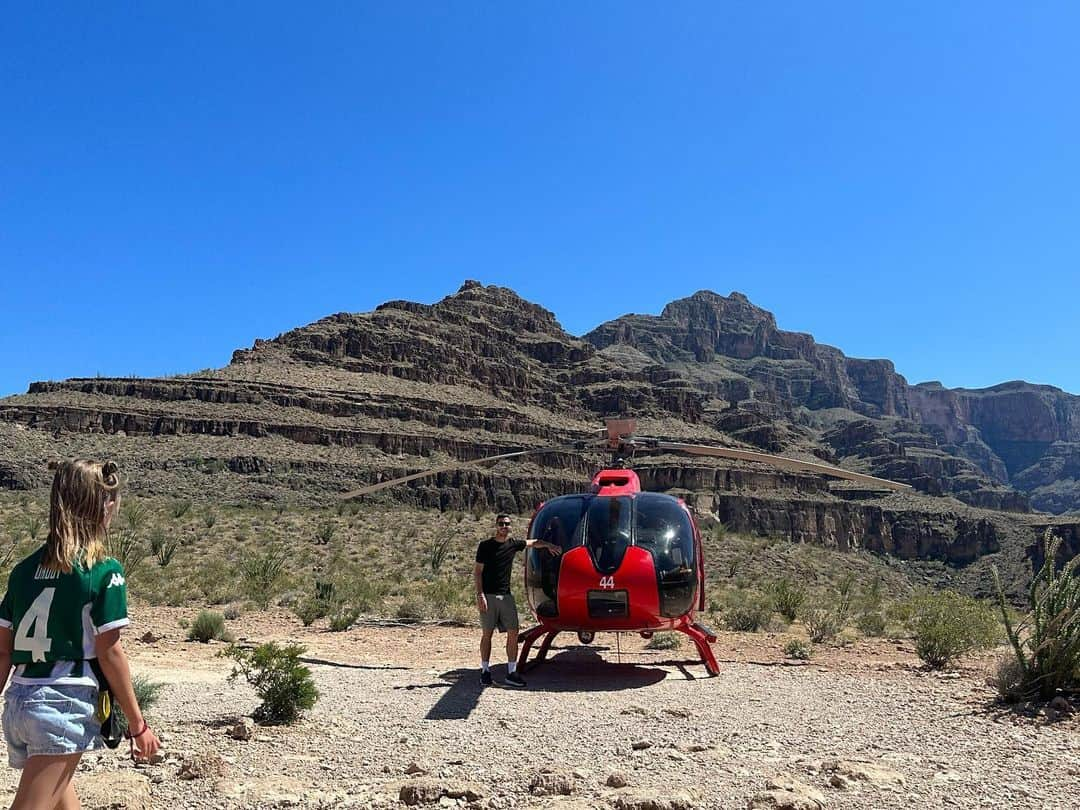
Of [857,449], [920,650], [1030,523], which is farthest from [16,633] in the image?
[857,449]

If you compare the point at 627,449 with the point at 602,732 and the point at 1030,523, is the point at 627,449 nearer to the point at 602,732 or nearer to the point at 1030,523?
the point at 602,732

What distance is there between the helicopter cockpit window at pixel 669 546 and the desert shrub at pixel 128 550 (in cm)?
1354

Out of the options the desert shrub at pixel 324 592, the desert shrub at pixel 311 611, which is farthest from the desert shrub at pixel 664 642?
the desert shrub at pixel 324 592

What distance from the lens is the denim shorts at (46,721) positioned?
317 centimetres

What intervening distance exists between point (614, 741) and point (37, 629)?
14.1 feet

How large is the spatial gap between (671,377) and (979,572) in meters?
68.6

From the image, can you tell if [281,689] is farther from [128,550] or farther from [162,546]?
[162,546]

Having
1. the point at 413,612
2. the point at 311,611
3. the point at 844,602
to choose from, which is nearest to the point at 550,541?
the point at 413,612

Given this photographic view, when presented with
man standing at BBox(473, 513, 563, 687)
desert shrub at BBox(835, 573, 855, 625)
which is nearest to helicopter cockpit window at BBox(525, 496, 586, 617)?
man standing at BBox(473, 513, 563, 687)

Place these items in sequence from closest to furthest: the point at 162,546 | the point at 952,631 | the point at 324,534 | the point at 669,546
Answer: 1. the point at 669,546
2. the point at 952,631
3. the point at 162,546
4. the point at 324,534

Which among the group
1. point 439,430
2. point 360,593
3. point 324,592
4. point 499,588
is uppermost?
point 439,430

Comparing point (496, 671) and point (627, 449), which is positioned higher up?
point (627, 449)

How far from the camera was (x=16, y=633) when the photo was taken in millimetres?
3277

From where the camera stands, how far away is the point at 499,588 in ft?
30.6
